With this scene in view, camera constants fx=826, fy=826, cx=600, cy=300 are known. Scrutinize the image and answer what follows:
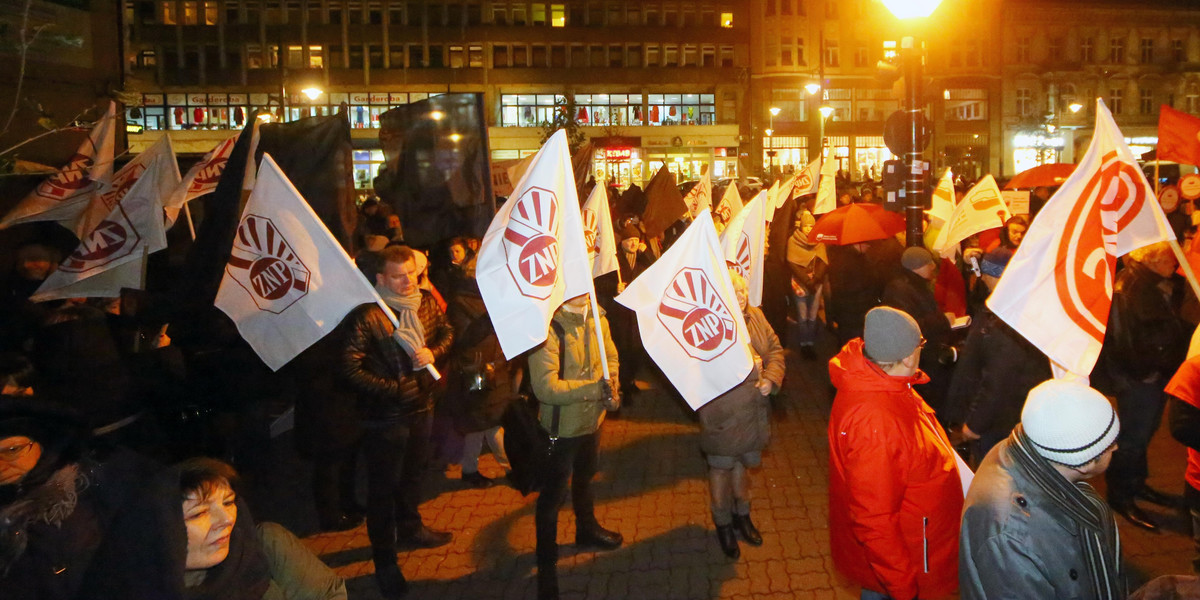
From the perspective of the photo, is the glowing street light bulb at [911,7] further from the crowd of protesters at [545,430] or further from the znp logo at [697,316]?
the znp logo at [697,316]

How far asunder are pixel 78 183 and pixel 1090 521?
27.2ft

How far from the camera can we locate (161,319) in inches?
239

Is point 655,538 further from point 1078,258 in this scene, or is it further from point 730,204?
point 730,204

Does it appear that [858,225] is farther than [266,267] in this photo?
Yes

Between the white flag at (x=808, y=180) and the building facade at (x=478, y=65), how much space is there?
36627 millimetres

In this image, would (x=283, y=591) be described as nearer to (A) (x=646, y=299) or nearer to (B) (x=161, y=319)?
(A) (x=646, y=299)

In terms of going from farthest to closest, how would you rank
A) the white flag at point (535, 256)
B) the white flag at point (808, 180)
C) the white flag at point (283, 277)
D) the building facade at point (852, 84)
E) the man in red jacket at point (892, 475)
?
the building facade at point (852, 84), the white flag at point (808, 180), the white flag at point (283, 277), the white flag at point (535, 256), the man in red jacket at point (892, 475)

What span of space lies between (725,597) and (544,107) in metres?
50.4

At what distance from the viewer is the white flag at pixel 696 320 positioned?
4.63m

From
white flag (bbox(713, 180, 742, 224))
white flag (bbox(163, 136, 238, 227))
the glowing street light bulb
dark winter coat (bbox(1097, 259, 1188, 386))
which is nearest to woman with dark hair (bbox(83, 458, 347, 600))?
dark winter coat (bbox(1097, 259, 1188, 386))

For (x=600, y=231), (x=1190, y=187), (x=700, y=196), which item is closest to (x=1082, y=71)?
(x=1190, y=187)

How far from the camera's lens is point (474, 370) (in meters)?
5.59

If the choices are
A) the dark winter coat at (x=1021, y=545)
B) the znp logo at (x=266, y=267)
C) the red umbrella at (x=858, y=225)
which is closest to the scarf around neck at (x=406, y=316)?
the znp logo at (x=266, y=267)

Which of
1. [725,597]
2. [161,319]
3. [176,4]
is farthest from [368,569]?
[176,4]
